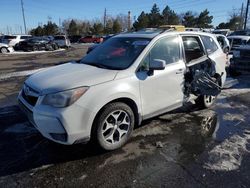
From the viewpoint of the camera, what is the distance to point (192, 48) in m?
5.29

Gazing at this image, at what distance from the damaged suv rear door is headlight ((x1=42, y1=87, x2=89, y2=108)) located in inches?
93.0

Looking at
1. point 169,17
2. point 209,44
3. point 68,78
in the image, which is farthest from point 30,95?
point 169,17

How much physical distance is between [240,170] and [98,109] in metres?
2.11

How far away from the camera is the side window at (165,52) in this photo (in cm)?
432

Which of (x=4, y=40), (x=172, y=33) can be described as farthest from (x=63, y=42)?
(x=172, y=33)

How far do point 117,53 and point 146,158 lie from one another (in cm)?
191

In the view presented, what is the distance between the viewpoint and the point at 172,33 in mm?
4867

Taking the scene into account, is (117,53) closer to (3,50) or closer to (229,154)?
(229,154)

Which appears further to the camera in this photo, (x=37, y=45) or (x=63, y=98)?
(x=37, y=45)

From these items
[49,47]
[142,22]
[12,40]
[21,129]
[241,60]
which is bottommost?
[21,129]

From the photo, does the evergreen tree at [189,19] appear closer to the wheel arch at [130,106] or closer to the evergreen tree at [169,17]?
the evergreen tree at [169,17]

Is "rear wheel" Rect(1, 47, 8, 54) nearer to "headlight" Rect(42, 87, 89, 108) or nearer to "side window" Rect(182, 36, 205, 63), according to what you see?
"side window" Rect(182, 36, 205, 63)

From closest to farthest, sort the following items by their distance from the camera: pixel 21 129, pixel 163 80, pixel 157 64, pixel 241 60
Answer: pixel 157 64 < pixel 163 80 < pixel 21 129 < pixel 241 60

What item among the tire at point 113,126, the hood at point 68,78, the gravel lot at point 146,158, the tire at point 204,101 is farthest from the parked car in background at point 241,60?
the hood at point 68,78
